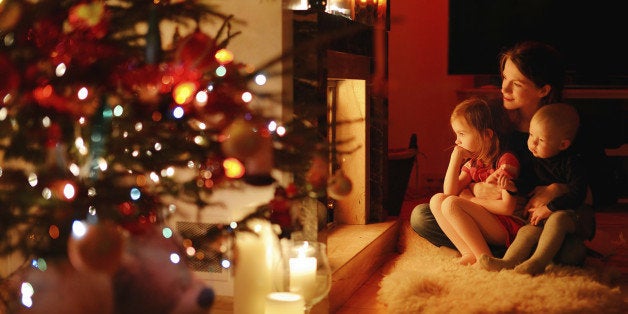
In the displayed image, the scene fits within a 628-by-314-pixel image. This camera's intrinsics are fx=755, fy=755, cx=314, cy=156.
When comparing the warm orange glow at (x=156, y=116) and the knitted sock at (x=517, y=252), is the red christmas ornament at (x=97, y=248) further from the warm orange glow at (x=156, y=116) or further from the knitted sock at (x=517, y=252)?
the knitted sock at (x=517, y=252)

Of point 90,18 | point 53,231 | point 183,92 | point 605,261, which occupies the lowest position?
point 605,261

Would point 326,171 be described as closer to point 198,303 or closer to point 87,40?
point 198,303

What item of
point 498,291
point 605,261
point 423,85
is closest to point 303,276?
point 498,291

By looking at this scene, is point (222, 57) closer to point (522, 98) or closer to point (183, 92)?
point (183, 92)

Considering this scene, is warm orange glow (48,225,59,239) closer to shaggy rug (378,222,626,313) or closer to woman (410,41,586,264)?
shaggy rug (378,222,626,313)

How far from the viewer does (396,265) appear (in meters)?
2.65

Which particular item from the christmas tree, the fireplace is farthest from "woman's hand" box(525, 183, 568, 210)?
the christmas tree

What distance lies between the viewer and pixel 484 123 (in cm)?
257

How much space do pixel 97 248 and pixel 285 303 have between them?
0.84 meters

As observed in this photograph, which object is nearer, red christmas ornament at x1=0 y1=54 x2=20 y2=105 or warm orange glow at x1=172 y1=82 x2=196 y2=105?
red christmas ornament at x1=0 y1=54 x2=20 y2=105

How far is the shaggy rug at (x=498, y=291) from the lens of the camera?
204 cm

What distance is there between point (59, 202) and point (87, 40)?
29cm

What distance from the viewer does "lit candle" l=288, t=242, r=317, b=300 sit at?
74.8 inches

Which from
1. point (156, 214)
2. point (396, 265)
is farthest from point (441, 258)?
point (156, 214)
